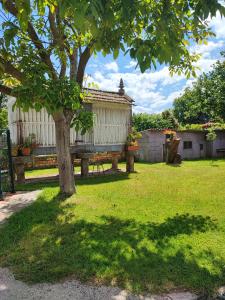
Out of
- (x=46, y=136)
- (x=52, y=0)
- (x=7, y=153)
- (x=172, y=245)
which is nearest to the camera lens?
(x=52, y=0)

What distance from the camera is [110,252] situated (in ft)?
14.7

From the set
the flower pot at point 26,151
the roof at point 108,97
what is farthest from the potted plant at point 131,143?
the flower pot at point 26,151

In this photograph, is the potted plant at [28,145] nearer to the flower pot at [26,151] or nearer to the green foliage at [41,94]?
the flower pot at [26,151]

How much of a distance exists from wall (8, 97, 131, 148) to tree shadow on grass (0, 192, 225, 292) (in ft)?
16.8

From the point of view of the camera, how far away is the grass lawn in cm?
378

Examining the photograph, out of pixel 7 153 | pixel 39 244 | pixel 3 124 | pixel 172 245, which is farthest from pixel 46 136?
pixel 3 124

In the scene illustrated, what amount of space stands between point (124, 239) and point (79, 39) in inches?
224

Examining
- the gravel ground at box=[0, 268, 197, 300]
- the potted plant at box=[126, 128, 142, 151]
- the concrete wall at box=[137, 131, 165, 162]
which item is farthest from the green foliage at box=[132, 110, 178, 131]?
the gravel ground at box=[0, 268, 197, 300]

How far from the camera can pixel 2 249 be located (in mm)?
4762

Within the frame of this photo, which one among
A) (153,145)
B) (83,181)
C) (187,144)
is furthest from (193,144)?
(83,181)

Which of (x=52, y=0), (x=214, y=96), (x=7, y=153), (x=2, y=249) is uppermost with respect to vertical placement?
(x=214, y=96)

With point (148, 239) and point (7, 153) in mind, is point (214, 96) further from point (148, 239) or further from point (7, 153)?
point (148, 239)

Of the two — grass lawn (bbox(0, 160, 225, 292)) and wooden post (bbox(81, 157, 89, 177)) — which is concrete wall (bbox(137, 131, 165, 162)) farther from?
grass lawn (bbox(0, 160, 225, 292))

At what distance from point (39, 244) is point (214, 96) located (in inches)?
1065
